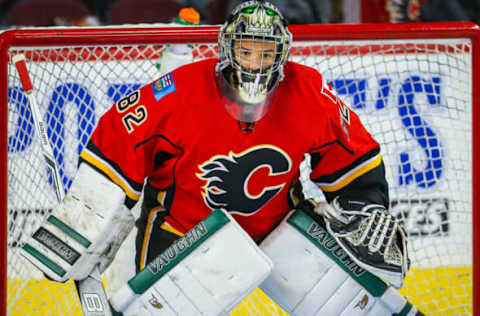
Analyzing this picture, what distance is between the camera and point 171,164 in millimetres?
1633

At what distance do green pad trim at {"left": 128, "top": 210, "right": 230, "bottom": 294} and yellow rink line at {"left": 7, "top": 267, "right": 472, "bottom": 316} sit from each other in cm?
46

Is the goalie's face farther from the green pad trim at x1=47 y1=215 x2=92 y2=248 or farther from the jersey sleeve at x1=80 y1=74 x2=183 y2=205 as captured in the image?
the green pad trim at x1=47 y1=215 x2=92 y2=248

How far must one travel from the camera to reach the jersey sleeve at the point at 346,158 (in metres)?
1.65

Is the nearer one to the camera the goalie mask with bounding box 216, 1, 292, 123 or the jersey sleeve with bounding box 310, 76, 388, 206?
the goalie mask with bounding box 216, 1, 292, 123

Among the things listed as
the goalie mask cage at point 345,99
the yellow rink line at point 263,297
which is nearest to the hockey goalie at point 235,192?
the goalie mask cage at point 345,99

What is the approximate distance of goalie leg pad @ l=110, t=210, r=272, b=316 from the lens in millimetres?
1562

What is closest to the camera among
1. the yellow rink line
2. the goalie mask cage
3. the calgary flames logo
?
the calgary flames logo

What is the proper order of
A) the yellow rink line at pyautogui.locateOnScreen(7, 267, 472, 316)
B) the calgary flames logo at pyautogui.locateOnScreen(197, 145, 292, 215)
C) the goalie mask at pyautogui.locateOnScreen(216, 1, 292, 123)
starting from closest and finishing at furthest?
the goalie mask at pyautogui.locateOnScreen(216, 1, 292, 123) → the calgary flames logo at pyautogui.locateOnScreen(197, 145, 292, 215) → the yellow rink line at pyautogui.locateOnScreen(7, 267, 472, 316)

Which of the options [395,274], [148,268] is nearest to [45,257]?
[148,268]

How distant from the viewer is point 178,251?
62.6 inches

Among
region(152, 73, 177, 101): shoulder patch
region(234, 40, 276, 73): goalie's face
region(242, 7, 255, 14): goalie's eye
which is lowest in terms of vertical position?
region(152, 73, 177, 101): shoulder patch

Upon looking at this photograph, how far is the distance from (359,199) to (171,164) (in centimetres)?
52

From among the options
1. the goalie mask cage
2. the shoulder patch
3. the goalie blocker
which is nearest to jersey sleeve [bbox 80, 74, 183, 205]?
the shoulder patch

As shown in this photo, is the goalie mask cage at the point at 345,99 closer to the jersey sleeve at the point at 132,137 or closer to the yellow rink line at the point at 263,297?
the yellow rink line at the point at 263,297
